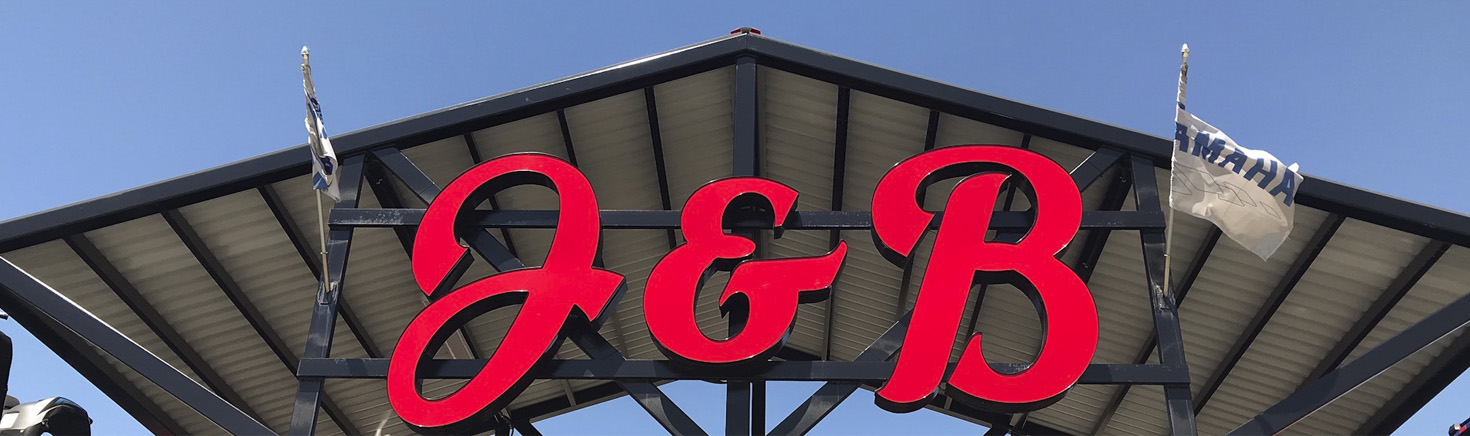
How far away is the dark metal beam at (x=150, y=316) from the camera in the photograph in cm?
1298

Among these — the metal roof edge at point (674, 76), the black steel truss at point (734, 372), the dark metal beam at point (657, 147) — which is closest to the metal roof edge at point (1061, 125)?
the metal roof edge at point (674, 76)

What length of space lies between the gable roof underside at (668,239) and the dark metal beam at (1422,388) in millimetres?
51

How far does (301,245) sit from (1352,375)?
12.2 metres

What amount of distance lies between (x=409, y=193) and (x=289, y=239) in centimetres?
156

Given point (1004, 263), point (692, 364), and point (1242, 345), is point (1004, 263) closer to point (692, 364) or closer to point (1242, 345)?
point (692, 364)

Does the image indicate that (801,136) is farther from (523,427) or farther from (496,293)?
(523,427)

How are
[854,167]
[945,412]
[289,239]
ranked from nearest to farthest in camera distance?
1. [289,239]
2. [854,167]
3. [945,412]

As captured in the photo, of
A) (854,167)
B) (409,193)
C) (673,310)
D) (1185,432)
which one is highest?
(854,167)

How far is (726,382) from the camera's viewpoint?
11898 millimetres

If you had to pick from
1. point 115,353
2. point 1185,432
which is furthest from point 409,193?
point 1185,432

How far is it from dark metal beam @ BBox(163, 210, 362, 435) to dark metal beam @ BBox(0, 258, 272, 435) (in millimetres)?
1495

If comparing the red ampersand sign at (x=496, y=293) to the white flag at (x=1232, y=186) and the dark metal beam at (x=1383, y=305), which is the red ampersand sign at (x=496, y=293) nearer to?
the white flag at (x=1232, y=186)

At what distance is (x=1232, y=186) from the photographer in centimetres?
1192

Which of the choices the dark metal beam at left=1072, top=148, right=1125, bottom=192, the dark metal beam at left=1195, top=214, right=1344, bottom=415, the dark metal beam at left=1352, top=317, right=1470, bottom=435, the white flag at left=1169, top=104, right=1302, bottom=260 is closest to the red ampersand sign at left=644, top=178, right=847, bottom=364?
the dark metal beam at left=1072, top=148, right=1125, bottom=192
